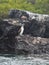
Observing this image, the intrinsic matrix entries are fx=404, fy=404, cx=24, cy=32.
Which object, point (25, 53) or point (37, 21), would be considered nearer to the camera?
point (25, 53)

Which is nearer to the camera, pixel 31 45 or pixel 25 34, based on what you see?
pixel 31 45

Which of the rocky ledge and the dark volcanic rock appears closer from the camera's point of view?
the dark volcanic rock

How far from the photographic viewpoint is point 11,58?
52.9m

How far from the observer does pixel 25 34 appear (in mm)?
65938

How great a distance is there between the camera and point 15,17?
229 feet

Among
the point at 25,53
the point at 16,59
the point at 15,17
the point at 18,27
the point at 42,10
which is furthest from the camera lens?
the point at 42,10

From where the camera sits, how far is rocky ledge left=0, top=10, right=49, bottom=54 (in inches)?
→ 2383

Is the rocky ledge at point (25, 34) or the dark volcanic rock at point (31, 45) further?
the rocky ledge at point (25, 34)

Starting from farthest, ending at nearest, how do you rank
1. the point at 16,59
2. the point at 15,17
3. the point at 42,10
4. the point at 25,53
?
the point at 42,10, the point at 15,17, the point at 25,53, the point at 16,59

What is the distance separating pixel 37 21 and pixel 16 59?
16582mm

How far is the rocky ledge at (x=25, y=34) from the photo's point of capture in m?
60.5

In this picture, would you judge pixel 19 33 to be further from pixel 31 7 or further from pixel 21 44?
pixel 31 7

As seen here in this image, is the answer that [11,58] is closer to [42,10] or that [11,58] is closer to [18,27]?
[18,27]

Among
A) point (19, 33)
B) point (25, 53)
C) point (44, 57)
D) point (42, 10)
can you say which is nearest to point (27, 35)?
point (19, 33)
